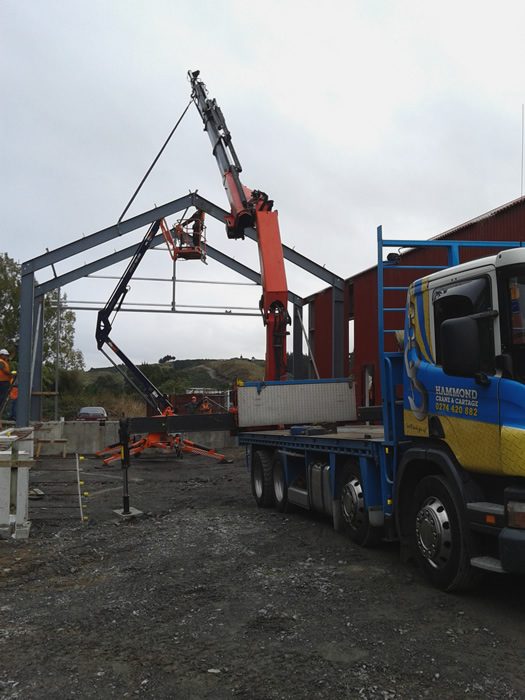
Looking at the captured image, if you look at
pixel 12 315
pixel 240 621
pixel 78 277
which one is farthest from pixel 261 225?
pixel 12 315

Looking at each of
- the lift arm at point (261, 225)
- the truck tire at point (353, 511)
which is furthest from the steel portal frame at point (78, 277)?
the truck tire at point (353, 511)

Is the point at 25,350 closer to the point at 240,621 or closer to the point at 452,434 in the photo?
the point at 240,621

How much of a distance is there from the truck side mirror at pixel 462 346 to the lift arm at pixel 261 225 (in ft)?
23.2

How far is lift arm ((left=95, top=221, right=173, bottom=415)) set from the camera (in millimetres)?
20164

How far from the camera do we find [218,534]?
827cm

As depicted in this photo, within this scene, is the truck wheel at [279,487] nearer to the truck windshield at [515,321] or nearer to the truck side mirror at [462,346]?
the truck side mirror at [462,346]

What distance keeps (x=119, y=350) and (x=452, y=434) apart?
54.0 ft

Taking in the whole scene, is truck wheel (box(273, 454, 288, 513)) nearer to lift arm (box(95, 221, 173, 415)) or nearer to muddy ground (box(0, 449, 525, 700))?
muddy ground (box(0, 449, 525, 700))

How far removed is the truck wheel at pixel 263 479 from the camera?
10477 millimetres

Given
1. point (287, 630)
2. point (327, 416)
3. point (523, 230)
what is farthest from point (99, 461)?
point (287, 630)

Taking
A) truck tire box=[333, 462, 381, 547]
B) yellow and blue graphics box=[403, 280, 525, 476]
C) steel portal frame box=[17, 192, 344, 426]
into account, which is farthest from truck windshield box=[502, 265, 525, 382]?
steel portal frame box=[17, 192, 344, 426]

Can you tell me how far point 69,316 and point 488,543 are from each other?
37.1 metres

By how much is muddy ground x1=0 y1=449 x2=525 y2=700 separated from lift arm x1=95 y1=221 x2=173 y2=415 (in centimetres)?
1184

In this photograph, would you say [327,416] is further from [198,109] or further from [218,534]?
[198,109]
